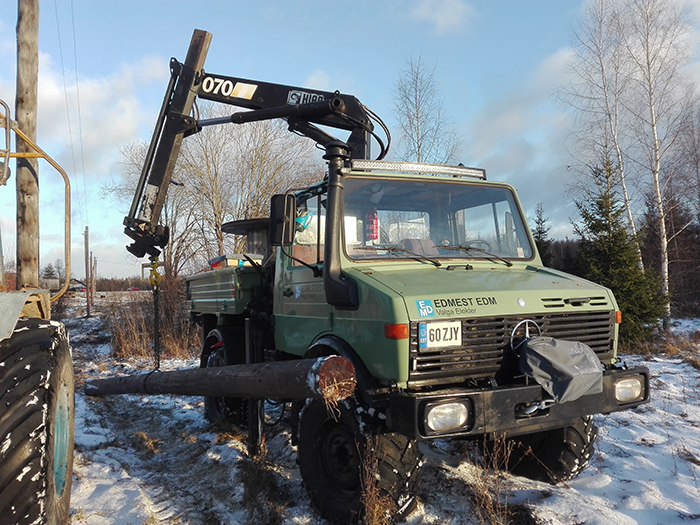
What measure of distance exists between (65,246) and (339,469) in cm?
258

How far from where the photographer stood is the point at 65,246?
12.4 ft

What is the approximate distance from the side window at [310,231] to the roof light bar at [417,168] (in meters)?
0.44

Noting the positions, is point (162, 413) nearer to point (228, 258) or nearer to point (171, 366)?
point (228, 258)

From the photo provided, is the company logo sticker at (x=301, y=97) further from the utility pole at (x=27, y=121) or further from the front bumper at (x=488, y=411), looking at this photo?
the front bumper at (x=488, y=411)

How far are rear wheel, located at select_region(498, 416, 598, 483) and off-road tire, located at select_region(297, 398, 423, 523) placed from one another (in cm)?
116

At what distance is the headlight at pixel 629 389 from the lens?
3.71 meters

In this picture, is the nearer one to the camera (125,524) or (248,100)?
(125,524)

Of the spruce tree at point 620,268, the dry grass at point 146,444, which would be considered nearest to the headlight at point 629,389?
the dry grass at point 146,444

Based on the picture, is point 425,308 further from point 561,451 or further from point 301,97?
point 301,97

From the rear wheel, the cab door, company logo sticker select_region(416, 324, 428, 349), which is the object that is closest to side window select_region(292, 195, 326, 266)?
the cab door

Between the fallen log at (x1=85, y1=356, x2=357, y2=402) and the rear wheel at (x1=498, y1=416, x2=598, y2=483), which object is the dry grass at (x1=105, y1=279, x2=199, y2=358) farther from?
the rear wheel at (x1=498, y1=416, x2=598, y2=483)

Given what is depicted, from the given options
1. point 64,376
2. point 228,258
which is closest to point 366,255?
point 64,376

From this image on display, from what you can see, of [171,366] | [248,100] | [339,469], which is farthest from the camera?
[171,366]

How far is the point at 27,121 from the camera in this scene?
7.41 m
